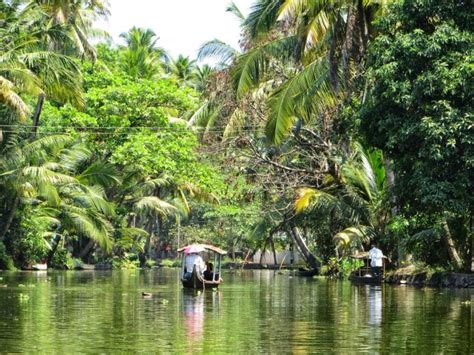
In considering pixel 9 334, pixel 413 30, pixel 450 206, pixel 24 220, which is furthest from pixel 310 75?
pixel 24 220

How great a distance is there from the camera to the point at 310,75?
23703 mm

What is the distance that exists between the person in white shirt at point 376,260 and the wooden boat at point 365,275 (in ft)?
0.58

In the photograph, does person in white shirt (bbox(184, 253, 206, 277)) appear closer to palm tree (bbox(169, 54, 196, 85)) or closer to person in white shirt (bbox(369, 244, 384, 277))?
person in white shirt (bbox(369, 244, 384, 277))

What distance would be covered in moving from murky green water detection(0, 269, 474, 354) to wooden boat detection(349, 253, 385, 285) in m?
6.01

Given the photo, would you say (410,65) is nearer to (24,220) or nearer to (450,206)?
(450,206)

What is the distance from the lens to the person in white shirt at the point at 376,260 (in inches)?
1240

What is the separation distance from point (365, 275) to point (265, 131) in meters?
9.81

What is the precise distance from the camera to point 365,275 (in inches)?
1277

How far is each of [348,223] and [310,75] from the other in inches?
534

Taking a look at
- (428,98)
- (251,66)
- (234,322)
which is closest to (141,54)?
(251,66)

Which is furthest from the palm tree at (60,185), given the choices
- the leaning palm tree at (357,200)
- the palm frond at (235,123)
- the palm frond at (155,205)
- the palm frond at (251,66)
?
the palm frond at (251,66)

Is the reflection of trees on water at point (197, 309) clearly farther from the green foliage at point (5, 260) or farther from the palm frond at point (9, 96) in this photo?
the green foliage at point (5, 260)

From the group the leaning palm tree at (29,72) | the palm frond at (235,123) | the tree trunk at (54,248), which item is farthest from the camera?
the tree trunk at (54,248)

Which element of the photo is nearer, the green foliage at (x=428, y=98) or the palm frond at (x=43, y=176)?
the green foliage at (x=428, y=98)
